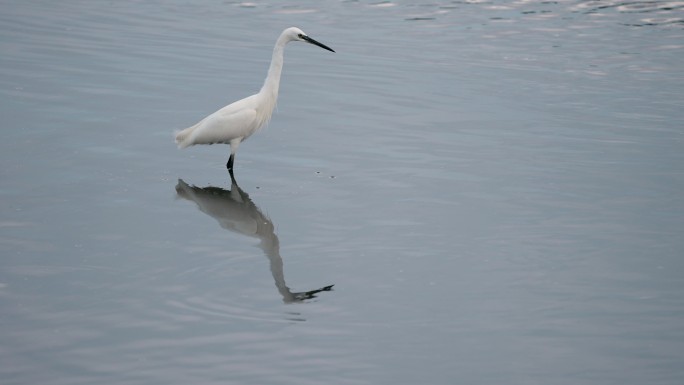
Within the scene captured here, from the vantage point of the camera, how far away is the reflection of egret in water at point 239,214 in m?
10.3

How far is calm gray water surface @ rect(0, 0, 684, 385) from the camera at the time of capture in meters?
8.37

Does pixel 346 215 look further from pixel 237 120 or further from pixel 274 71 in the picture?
pixel 274 71

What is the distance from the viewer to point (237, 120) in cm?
1381

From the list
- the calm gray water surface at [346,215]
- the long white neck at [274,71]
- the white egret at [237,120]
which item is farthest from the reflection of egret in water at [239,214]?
the long white neck at [274,71]

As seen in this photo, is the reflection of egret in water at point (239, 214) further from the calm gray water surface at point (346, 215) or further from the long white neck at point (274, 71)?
the long white neck at point (274, 71)

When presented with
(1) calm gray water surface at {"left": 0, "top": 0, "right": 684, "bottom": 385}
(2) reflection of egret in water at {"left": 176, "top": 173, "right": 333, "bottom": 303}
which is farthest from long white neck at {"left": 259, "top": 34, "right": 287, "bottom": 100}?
(2) reflection of egret in water at {"left": 176, "top": 173, "right": 333, "bottom": 303}

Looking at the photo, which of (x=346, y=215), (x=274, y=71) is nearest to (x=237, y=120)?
(x=274, y=71)

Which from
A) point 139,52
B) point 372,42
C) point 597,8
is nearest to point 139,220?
point 139,52

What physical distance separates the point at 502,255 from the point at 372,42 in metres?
12.7

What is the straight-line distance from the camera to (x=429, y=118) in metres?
16.6

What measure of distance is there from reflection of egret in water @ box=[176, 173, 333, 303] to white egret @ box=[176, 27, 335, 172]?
0.70 meters

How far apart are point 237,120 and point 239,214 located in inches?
87.0

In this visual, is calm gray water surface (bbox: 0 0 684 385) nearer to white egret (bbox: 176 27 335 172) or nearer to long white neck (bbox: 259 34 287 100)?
white egret (bbox: 176 27 335 172)

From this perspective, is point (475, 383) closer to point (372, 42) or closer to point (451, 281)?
point (451, 281)
